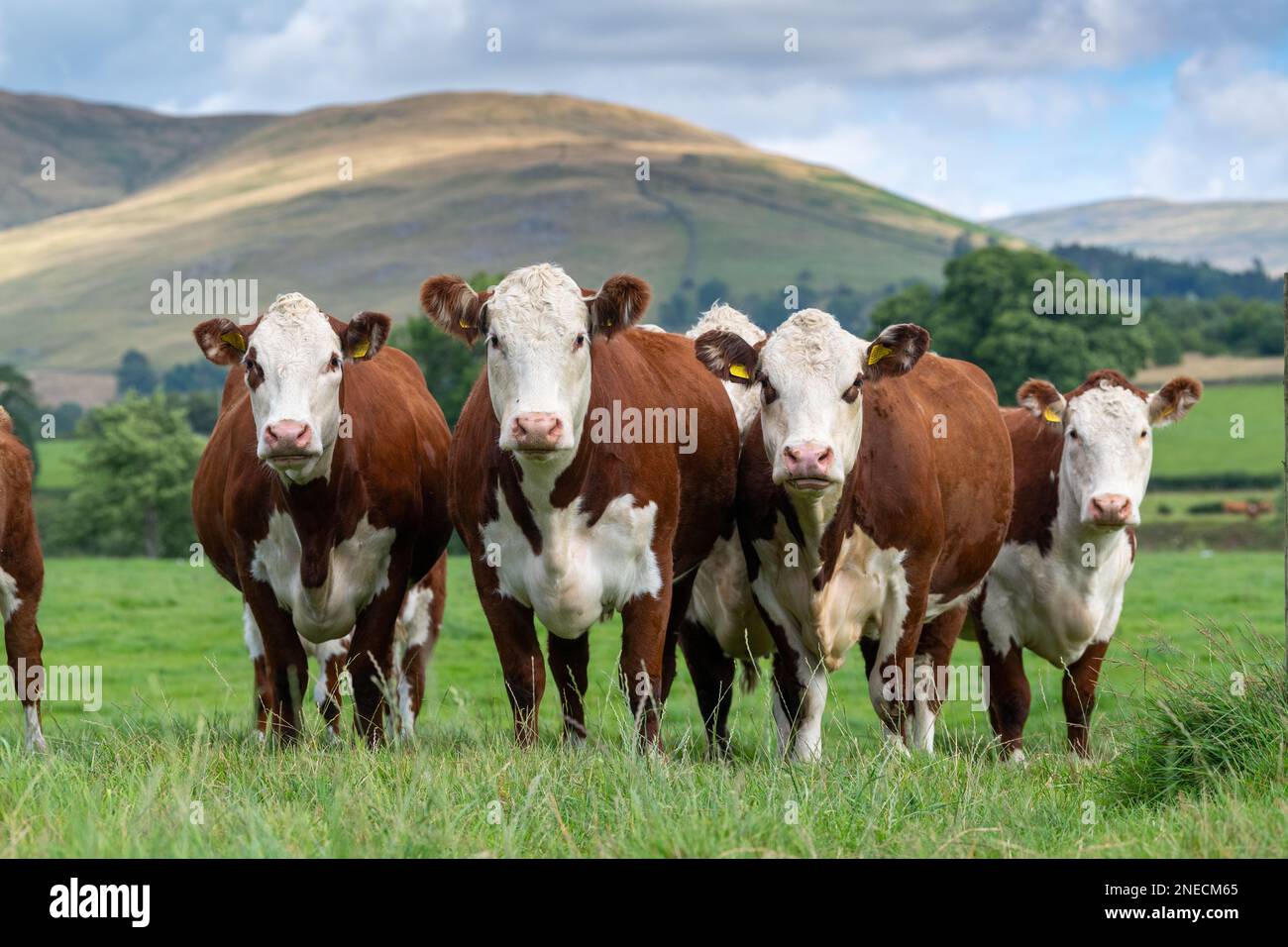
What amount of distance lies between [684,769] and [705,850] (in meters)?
1.48

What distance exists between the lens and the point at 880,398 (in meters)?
8.95

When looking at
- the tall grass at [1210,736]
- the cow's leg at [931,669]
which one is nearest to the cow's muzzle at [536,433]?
the tall grass at [1210,736]

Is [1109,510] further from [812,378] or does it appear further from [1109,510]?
[812,378]

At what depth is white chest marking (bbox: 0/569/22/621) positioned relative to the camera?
10.6 metres

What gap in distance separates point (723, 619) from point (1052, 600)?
92.1 inches

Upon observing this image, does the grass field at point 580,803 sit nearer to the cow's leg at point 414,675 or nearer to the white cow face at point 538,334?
the white cow face at point 538,334

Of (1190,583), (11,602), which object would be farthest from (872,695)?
(1190,583)

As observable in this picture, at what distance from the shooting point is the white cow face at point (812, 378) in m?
7.84

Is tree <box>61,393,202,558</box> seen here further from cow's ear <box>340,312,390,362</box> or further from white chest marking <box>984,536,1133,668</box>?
cow's ear <box>340,312,390,362</box>

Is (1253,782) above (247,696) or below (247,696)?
above

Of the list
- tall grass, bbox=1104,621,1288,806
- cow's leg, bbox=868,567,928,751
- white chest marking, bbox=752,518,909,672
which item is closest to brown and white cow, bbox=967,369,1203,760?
cow's leg, bbox=868,567,928,751

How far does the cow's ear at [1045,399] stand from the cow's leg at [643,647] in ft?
12.5

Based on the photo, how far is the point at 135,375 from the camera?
166375 millimetres
